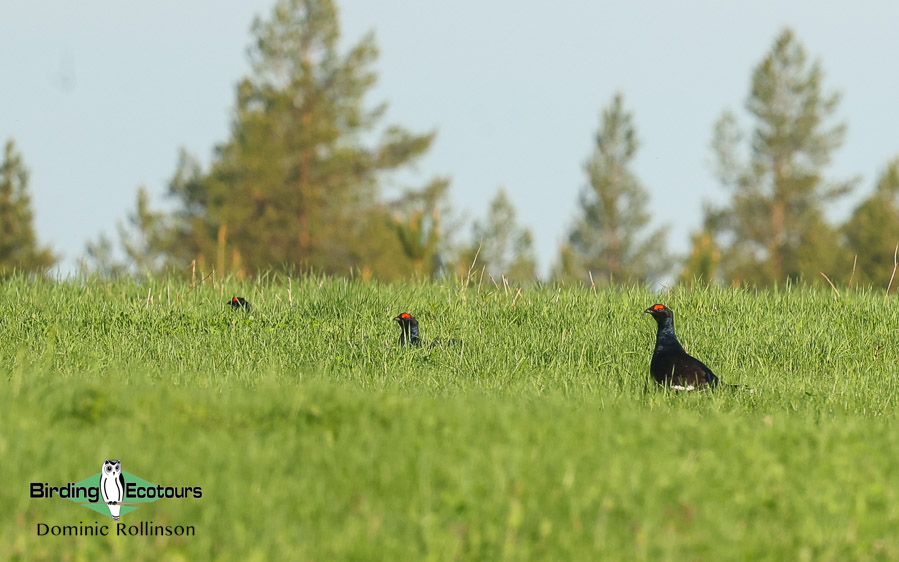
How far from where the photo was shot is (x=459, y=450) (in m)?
6.23

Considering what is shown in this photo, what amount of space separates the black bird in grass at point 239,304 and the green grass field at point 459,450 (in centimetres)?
158

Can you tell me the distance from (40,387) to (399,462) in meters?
3.36

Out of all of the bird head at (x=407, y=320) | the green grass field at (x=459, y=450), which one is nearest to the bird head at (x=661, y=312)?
the green grass field at (x=459, y=450)

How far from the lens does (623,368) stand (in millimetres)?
10922

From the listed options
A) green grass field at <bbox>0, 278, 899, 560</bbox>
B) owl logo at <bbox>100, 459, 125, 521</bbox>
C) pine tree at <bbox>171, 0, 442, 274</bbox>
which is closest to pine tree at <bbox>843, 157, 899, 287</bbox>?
pine tree at <bbox>171, 0, 442, 274</bbox>

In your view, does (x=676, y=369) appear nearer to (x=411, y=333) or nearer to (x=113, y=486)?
(x=411, y=333)

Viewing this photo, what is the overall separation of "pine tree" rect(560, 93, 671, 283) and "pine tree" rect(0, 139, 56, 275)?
3140 centimetres

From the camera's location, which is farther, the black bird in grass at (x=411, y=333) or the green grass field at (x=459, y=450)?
the black bird in grass at (x=411, y=333)

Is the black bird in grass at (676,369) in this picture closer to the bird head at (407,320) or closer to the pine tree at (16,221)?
the bird head at (407,320)

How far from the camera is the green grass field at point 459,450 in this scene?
5180 mm

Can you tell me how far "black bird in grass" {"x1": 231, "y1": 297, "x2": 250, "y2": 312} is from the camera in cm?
1341

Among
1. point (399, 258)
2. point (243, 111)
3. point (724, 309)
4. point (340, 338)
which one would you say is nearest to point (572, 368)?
point (340, 338)

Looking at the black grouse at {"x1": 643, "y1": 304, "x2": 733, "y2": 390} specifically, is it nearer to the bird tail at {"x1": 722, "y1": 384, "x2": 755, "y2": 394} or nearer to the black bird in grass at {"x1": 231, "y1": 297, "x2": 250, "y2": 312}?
the bird tail at {"x1": 722, "y1": 384, "x2": 755, "y2": 394}

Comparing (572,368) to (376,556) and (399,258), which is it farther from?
(399,258)
